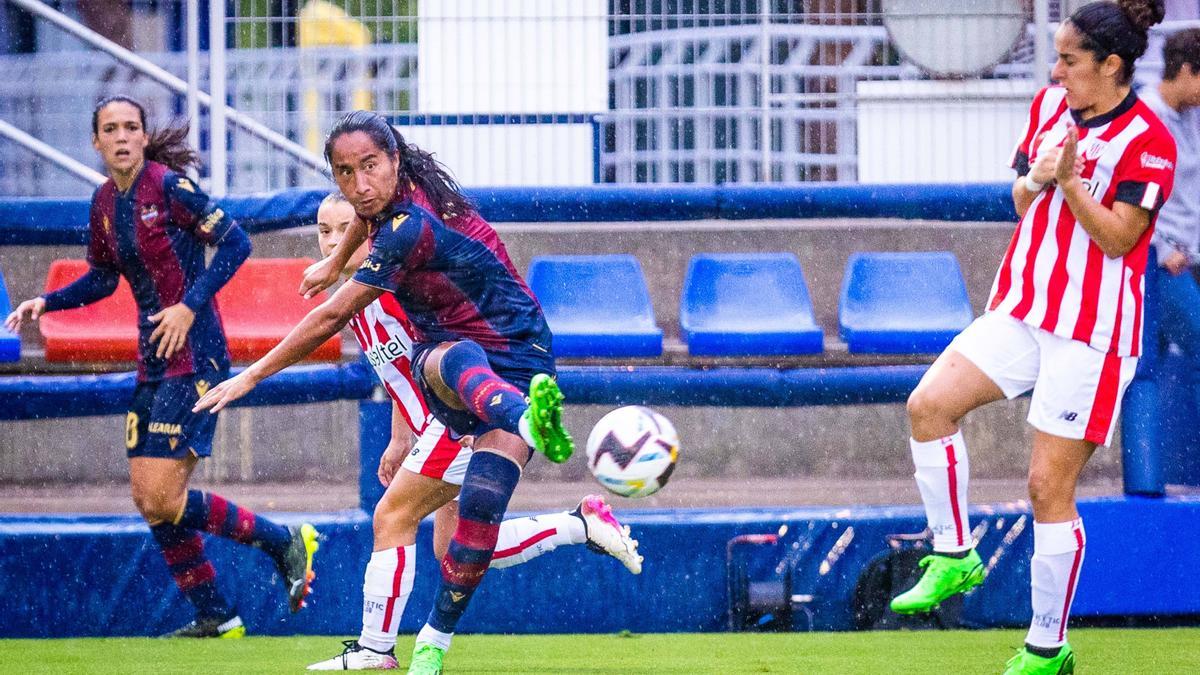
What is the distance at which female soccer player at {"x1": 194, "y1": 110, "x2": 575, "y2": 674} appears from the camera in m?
4.17

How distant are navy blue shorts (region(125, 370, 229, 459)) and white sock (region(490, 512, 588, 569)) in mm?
1316

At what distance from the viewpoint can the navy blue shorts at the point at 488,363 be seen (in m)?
4.44

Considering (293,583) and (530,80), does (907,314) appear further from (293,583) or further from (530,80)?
(293,583)

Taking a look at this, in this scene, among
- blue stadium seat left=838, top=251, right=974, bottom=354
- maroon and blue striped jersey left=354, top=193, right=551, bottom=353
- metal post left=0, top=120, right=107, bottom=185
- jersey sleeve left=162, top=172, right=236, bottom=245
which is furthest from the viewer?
metal post left=0, top=120, right=107, bottom=185

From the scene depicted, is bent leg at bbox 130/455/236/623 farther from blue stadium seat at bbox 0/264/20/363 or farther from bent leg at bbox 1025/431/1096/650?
bent leg at bbox 1025/431/1096/650

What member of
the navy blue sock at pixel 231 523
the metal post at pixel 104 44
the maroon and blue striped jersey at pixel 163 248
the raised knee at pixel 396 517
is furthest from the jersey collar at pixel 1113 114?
the metal post at pixel 104 44

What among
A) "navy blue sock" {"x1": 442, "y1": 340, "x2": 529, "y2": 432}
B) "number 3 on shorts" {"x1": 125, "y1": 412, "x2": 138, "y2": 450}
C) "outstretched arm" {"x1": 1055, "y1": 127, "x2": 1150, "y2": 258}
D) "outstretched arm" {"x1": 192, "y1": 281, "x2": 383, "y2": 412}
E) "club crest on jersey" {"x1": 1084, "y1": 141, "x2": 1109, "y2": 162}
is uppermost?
"club crest on jersey" {"x1": 1084, "y1": 141, "x2": 1109, "y2": 162}

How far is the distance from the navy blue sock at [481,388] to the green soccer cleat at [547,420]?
0.09 m

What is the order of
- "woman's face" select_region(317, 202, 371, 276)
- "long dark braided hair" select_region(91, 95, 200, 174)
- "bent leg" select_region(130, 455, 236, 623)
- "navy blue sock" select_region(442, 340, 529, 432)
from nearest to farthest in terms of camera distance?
1. "navy blue sock" select_region(442, 340, 529, 432)
2. "woman's face" select_region(317, 202, 371, 276)
3. "bent leg" select_region(130, 455, 236, 623)
4. "long dark braided hair" select_region(91, 95, 200, 174)

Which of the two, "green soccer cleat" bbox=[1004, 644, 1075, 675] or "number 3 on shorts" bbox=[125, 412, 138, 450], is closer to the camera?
"green soccer cleat" bbox=[1004, 644, 1075, 675]

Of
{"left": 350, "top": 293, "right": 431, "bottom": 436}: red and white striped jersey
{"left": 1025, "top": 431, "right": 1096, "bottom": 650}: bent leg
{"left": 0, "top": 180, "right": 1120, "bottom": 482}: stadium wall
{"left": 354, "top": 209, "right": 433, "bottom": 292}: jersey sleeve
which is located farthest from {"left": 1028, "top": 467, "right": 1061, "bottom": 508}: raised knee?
{"left": 0, "top": 180, "right": 1120, "bottom": 482}: stadium wall

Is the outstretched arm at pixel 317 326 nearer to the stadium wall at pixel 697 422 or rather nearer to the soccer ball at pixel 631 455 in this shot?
the soccer ball at pixel 631 455

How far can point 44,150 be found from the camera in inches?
320

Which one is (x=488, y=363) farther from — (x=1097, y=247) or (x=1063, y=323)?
(x=1097, y=247)
